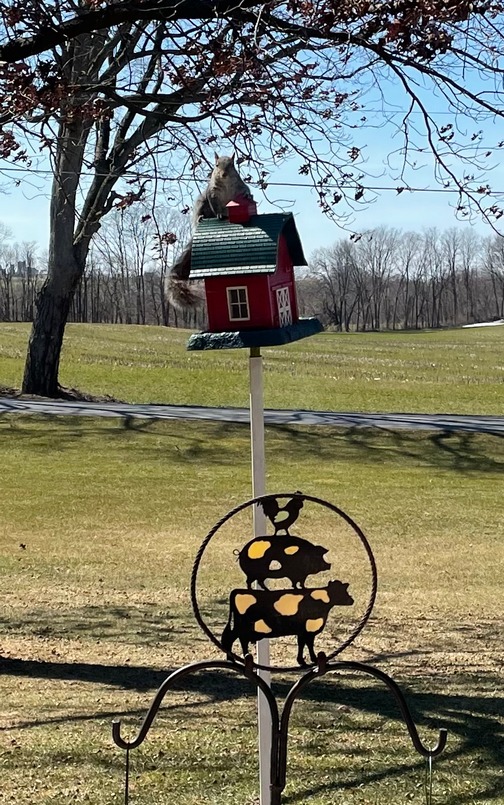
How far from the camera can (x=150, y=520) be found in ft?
36.8

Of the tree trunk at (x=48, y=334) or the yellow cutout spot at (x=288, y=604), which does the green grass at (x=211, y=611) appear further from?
the tree trunk at (x=48, y=334)

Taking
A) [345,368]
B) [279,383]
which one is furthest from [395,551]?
[345,368]

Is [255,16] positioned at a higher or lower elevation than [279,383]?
higher

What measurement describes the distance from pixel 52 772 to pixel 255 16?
11.0ft

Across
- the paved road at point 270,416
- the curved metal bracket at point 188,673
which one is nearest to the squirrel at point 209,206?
the curved metal bracket at point 188,673

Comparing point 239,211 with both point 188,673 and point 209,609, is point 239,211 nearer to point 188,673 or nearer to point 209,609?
point 188,673

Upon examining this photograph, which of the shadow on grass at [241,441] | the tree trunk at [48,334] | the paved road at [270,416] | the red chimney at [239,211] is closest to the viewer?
the red chimney at [239,211]

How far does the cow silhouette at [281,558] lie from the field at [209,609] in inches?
52.5

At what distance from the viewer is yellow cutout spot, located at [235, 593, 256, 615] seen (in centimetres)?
288

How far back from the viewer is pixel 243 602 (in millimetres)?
2879

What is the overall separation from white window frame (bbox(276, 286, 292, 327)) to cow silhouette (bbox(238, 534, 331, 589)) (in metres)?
0.75

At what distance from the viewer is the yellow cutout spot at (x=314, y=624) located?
2.93 meters

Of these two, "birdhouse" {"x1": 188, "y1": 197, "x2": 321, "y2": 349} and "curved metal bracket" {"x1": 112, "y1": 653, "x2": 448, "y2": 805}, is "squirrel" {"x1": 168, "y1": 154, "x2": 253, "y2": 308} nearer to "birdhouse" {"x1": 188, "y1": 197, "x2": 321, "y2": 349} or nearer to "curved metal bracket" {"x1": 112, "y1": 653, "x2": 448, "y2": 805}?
"birdhouse" {"x1": 188, "y1": 197, "x2": 321, "y2": 349}

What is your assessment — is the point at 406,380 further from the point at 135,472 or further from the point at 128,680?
the point at 128,680
